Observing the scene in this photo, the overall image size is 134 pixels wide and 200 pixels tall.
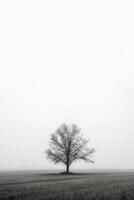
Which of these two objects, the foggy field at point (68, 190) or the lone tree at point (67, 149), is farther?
the lone tree at point (67, 149)

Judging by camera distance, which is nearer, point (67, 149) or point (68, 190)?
point (68, 190)

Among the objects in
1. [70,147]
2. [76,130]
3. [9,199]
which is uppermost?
[76,130]

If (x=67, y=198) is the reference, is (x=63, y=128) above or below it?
above

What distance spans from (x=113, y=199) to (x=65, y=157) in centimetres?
5253

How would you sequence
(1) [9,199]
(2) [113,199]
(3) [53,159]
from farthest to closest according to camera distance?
(3) [53,159], (1) [9,199], (2) [113,199]

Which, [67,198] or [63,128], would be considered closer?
[67,198]

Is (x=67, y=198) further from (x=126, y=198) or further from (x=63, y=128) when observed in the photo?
(x=63, y=128)

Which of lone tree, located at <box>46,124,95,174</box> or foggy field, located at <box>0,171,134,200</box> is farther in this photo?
lone tree, located at <box>46,124,95,174</box>

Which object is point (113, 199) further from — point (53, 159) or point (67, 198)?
point (53, 159)

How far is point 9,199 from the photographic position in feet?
50.9

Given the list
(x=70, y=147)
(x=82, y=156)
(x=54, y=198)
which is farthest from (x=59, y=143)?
(x=54, y=198)

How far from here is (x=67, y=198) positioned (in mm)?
15305

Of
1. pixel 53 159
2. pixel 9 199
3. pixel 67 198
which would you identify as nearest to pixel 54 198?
pixel 67 198

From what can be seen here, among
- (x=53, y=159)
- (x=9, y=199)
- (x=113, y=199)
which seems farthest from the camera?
(x=53, y=159)
